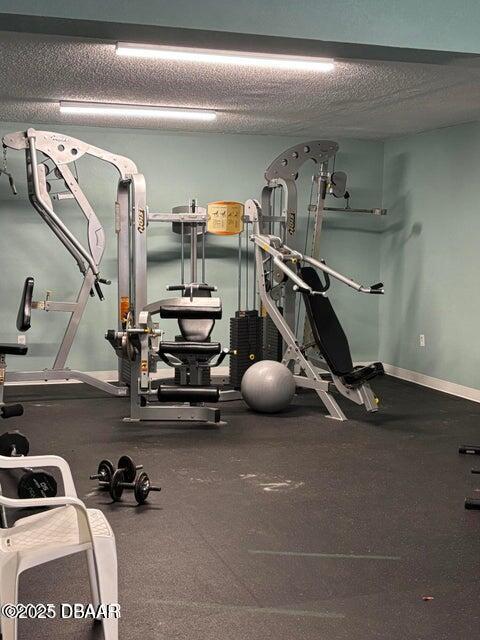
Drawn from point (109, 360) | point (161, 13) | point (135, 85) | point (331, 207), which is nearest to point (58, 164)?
point (135, 85)

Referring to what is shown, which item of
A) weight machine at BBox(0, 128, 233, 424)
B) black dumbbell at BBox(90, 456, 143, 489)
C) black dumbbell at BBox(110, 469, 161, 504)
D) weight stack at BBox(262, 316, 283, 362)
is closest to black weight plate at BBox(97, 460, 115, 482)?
black dumbbell at BBox(90, 456, 143, 489)

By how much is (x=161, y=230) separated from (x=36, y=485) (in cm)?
375

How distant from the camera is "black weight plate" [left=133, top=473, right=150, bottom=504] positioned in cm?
364

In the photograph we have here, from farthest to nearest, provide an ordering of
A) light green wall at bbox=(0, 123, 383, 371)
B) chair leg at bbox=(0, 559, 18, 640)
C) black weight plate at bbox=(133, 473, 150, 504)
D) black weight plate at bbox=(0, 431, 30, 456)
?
light green wall at bbox=(0, 123, 383, 371) → black weight plate at bbox=(0, 431, 30, 456) → black weight plate at bbox=(133, 473, 150, 504) → chair leg at bbox=(0, 559, 18, 640)

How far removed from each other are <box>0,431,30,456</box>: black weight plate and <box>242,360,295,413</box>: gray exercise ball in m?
1.94

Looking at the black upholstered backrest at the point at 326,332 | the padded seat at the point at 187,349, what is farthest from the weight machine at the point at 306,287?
the padded seat at the point at 187,349

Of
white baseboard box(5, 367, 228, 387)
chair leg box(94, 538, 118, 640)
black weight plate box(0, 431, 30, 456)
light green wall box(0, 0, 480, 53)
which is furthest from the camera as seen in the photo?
white baseboard box(5, 367, 228, 387)

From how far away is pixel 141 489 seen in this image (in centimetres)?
364

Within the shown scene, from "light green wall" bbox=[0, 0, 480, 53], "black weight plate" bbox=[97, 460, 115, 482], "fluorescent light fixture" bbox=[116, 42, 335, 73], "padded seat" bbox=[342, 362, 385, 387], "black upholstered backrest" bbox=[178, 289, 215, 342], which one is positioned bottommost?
"black weight plate" bbox=[97, 460, 115, 482]

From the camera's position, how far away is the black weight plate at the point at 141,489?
3637 millimetres

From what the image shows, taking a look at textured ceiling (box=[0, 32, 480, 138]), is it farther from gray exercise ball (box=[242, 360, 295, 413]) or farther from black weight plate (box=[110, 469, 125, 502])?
black weight plate (box=[110, 469, 125, 502])

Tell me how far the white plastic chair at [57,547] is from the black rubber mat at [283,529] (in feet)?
1.15

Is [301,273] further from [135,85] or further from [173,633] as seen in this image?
[173,633]

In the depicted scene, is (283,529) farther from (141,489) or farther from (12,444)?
(12,444)
